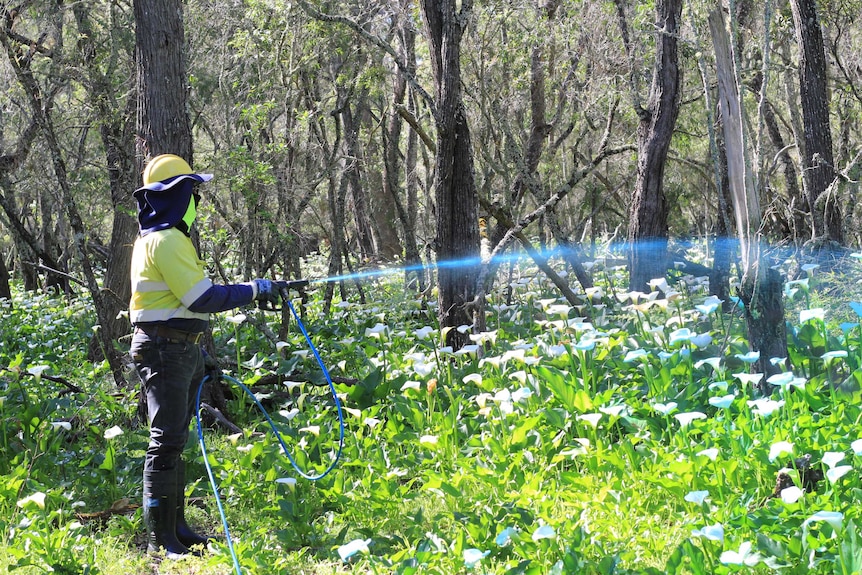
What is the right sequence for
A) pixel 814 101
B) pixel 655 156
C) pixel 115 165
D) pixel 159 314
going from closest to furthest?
pixel 159 314, pixel 655 156, pixel 115 165, pixel 814 101

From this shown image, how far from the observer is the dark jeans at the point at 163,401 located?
414 cm

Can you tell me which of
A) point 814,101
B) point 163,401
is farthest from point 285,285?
point 814,101

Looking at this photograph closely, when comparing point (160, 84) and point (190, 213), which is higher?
point (160, 84)

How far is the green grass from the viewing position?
342 cm

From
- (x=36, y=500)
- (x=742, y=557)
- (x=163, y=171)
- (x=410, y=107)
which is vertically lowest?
(x=742, y=557)

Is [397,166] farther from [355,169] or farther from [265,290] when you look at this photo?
[265,290]

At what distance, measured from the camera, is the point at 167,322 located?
413 cm

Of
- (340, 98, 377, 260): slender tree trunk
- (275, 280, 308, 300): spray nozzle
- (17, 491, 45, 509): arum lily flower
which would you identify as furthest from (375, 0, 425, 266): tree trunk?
(17, 491, 45, 509): arum lily flower

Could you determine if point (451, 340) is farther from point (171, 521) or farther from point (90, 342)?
point (90, 342)

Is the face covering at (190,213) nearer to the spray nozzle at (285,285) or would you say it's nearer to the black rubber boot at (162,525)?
the spray nozzle at (285,285)

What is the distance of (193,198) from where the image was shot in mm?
4332

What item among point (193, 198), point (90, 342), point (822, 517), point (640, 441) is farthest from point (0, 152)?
point (822, 517)

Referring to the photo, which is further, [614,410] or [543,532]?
[614,410]

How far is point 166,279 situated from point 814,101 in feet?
26.8
